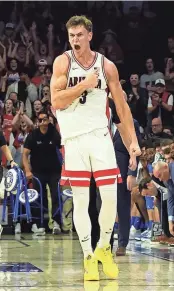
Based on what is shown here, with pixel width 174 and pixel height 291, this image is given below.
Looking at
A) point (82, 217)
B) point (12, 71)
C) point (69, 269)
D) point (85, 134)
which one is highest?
point (12, 71)

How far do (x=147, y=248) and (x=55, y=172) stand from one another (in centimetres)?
368

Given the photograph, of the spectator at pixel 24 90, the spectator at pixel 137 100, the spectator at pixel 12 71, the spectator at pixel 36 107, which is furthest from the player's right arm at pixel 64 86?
the spectator at pixel 12 71

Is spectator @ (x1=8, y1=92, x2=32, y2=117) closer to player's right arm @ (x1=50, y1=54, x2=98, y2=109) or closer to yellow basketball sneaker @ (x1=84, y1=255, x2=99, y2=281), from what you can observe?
player's right arm @ (x1=50, y1=54, x2=98, y2=109)

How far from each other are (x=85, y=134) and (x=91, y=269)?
949mm

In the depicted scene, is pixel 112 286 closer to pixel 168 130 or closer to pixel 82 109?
pixel 82 109

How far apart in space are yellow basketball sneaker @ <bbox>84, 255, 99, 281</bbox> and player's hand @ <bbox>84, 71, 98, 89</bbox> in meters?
1.20

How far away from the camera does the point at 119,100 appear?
17.0 ft

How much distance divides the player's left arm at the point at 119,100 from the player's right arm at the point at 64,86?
202 mm

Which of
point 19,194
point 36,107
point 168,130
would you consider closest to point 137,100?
point 168,130

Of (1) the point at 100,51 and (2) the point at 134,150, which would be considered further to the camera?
(1) the point at 100,51

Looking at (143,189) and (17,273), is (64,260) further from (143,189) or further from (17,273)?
(143,189)

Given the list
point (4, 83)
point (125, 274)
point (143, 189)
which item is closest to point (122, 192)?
point (125, 274)

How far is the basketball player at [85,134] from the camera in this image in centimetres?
496

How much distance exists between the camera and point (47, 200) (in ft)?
36.9
